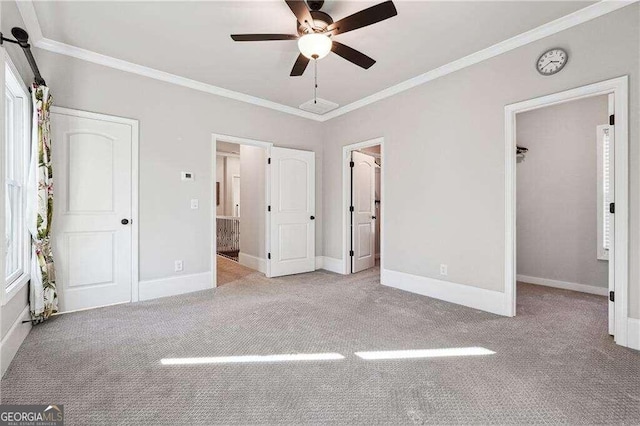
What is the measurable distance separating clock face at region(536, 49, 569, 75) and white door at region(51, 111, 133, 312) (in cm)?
430

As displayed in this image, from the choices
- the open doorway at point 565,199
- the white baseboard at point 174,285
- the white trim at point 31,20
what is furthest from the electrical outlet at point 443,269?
the white trim at point 31,20

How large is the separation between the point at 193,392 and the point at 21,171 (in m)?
2.54

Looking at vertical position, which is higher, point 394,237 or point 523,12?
point 523,12

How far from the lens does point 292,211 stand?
15.9ft

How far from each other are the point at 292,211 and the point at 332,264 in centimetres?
115

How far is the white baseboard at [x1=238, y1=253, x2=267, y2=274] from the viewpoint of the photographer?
16.2 feet

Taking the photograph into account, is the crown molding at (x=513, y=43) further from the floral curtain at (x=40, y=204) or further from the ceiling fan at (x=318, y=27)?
the floral curtain at (x=40, y=204)

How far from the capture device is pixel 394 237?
160 inches

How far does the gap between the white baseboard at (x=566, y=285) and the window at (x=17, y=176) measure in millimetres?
5830

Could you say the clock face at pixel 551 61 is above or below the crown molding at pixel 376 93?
below

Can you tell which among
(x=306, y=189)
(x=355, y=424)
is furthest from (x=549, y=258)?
(x=355, y=424)

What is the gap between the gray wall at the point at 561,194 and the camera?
3822 mm

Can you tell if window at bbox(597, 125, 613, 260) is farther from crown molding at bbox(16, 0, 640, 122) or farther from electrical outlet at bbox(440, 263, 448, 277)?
electrical outlet at bbox(440, 263, 448, 277)

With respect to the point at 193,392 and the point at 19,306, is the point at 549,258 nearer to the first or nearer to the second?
the point at 193,392
